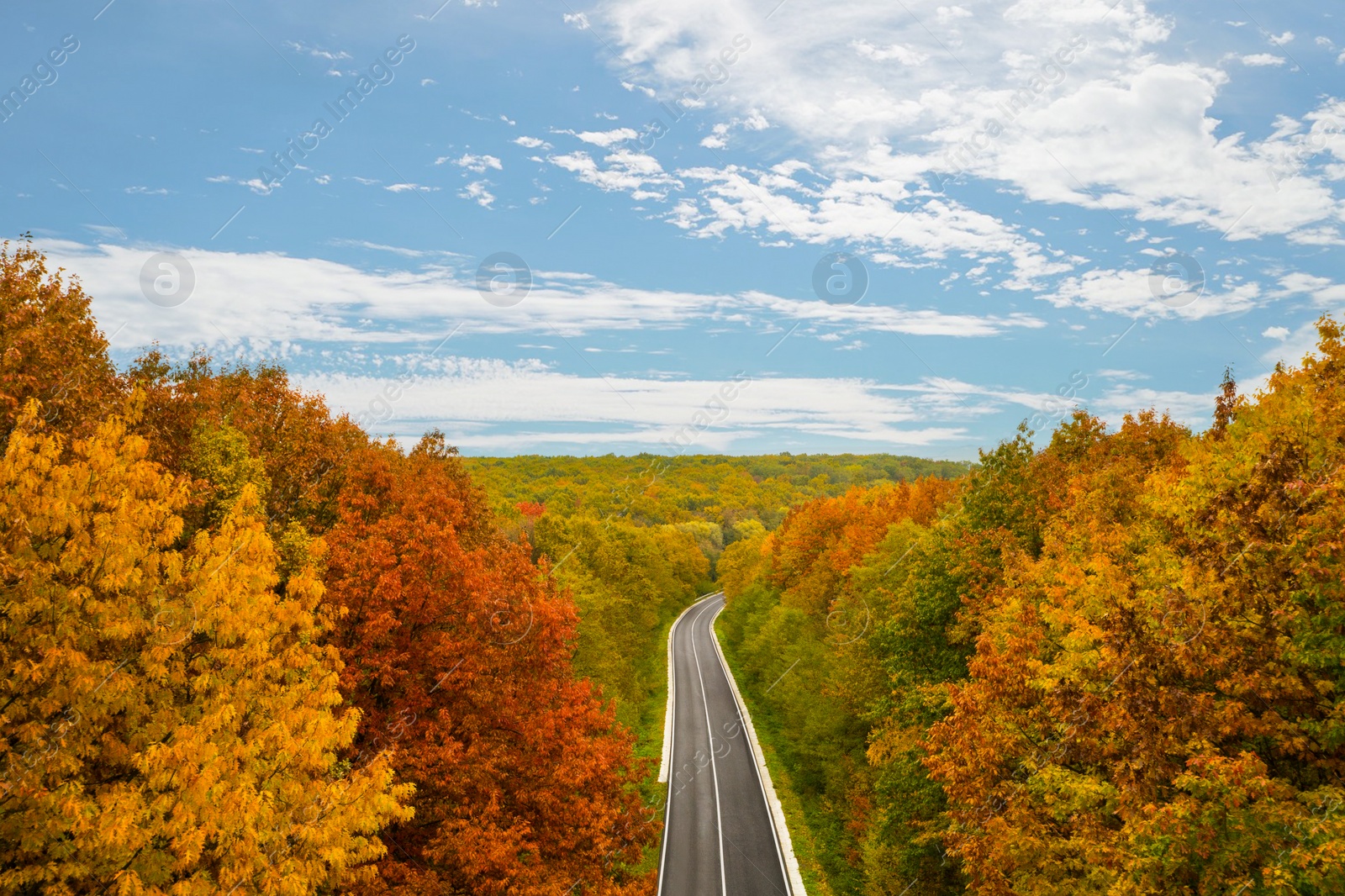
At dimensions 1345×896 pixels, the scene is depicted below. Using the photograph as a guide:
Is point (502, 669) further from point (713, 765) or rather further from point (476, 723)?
point (713, 765)

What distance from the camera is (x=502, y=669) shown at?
71.0 feet

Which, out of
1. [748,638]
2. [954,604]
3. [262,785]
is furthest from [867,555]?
[262,785]

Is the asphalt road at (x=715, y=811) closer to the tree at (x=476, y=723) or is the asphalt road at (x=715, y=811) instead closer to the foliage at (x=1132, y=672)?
the foliage at (x=1132, y=672)

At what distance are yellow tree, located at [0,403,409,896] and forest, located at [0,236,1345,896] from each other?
0.20 ft

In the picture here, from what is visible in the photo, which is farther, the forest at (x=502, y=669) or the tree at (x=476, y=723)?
the tree at (x=476, y=723)

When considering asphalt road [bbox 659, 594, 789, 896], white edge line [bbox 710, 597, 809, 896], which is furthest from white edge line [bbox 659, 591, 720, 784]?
white edge line [bbox 710, 597, 809, 896]

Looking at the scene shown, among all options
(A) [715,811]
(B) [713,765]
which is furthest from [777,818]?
(B) [713,765]

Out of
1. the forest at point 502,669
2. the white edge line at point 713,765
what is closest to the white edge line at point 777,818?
the white edge line at point 713,765

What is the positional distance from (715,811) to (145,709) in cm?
3172

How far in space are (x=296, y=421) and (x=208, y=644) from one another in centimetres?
1656

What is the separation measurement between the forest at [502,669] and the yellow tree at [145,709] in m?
0.06

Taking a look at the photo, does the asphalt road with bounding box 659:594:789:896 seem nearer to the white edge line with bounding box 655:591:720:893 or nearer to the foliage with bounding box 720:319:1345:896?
the white edge line with bounding box 655:591:720:893

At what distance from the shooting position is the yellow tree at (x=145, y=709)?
12000 millimetres

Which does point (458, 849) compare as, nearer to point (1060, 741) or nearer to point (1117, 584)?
point (1060, 741)
